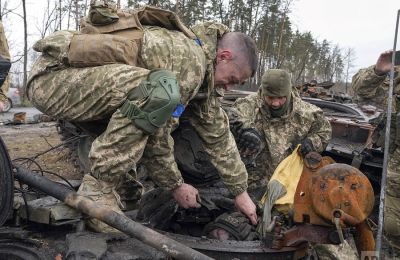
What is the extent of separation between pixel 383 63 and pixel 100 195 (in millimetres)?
3015

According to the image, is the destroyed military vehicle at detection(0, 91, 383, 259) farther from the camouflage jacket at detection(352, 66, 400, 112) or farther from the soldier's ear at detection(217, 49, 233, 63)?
the camouflage jacket at detection(352, 66, 400, 112)

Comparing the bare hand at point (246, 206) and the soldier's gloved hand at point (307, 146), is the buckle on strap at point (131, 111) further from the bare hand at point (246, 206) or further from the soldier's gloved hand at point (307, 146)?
the soldier's gloved hand at point (307, 146)

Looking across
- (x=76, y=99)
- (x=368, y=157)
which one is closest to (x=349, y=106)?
(x=368, y=157)

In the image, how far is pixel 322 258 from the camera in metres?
2.71

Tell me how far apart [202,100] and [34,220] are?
140 centimetres

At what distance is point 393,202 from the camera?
4.20 meters

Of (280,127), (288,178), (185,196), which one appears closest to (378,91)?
(280,127)

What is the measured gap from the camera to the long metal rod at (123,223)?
2141mm

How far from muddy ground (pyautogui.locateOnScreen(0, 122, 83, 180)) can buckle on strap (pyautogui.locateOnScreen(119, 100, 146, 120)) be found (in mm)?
3393

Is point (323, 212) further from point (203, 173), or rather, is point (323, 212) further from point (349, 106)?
point (349, 106)

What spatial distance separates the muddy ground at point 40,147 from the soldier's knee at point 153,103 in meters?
3.43

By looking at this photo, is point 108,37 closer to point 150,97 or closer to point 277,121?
point 150,97

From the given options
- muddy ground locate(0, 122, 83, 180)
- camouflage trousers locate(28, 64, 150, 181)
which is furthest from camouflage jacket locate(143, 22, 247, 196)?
muddy ground locate(0, 122, 83, 180)

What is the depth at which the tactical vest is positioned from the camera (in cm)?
269
